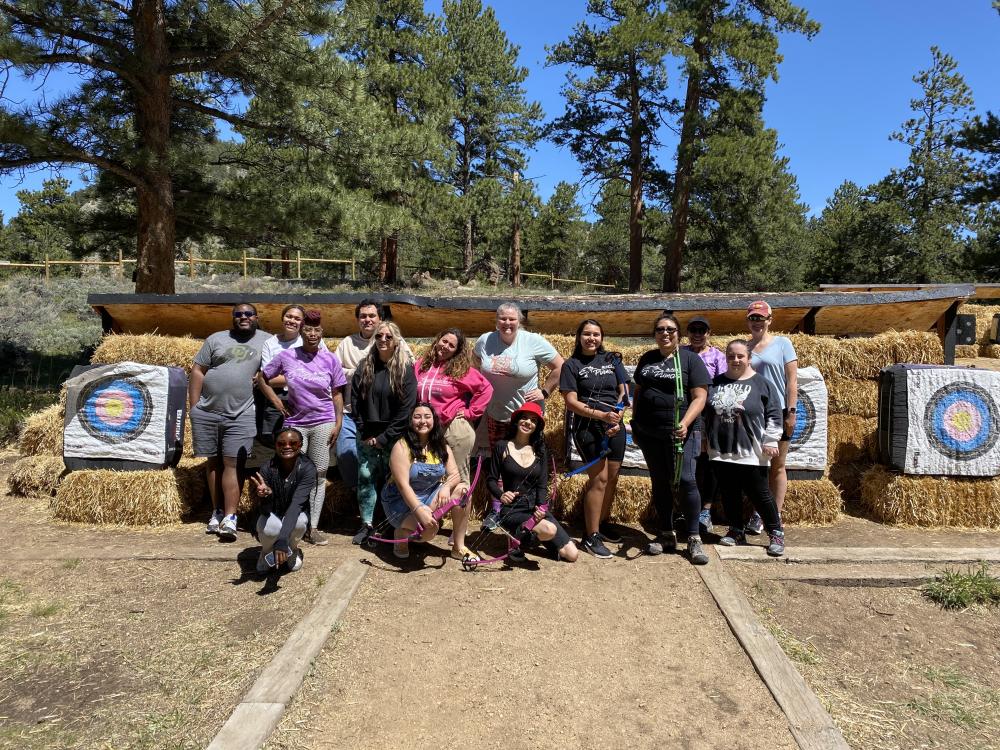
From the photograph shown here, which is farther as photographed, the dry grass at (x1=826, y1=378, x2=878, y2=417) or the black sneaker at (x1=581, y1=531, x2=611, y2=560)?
the dry grass at (x1=826, y1=378, x2=878, y2=417)

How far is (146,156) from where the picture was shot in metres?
8.14

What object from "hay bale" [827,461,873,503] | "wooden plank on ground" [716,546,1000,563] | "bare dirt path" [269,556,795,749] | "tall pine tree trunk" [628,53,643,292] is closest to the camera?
"bare dirt path" [269,556,795,749]

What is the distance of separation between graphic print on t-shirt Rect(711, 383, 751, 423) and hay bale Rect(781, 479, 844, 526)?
123cm

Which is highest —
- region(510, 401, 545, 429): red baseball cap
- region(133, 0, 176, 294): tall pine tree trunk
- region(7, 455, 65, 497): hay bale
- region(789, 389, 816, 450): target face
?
region(133, 0, 176, 294): tall pine tree trunk

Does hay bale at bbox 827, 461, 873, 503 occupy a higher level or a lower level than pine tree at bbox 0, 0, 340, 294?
lower

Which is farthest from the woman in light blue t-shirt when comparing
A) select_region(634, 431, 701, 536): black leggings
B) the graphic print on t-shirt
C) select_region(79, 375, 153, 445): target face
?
select_region(79, 375, 153, 445): target face

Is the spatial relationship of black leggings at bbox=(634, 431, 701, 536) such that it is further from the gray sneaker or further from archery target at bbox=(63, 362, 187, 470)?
archery target at bbox=(63, 362, 187, 470)

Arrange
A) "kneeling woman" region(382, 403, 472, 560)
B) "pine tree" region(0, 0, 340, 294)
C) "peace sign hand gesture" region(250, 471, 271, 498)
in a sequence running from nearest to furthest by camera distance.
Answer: "peace sign hand gesture" region(250, 471, 271, 498) → "kneeling woman" region(382, 403, 472, 560) → "pine tree" region(0, 0, 340, 294)

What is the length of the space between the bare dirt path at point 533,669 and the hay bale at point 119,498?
2137 millimetres

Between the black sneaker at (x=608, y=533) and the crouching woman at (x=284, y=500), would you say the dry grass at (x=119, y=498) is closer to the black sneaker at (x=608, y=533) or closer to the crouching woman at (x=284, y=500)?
the crouching woman at (x=284, y=500)

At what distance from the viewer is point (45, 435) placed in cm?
615

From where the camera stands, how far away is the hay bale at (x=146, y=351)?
5.93 meters

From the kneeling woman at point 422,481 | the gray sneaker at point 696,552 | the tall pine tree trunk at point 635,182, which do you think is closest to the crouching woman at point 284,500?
the kneeling woman at point 422,481

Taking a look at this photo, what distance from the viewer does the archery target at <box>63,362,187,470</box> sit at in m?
5.18
